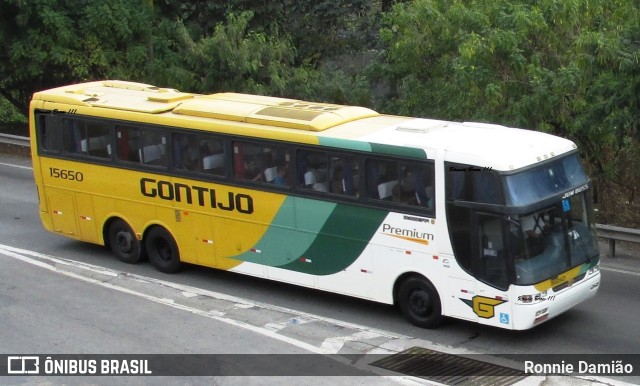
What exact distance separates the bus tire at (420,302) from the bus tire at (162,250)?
4.16 meters

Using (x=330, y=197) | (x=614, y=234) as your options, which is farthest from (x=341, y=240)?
(x=614, y=234)

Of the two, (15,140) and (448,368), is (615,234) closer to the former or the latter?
(448,368)

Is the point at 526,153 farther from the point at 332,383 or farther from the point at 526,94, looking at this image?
the point at 526,94

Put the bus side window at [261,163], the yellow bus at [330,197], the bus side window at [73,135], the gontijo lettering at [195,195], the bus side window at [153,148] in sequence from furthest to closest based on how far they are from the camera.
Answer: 1. the bus side window at [73,135]
2. the bus side window at [153,148]
3. the gontijo lettering at [195,195]
4. the bus side window at [261,163]
5. the yellow bus at [330,197]

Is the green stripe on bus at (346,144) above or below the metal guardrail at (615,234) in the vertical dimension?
above

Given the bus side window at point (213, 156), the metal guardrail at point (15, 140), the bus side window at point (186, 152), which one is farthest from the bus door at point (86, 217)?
the metal guardrail at point (15, 140)

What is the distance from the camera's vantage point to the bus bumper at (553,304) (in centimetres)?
1212

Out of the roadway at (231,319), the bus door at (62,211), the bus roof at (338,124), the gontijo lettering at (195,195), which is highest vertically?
the bus roof at (338,124)

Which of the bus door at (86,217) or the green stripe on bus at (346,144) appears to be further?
the bus door at (86,217)

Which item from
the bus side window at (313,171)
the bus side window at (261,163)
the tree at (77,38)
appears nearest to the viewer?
the bus side window at (313,171)

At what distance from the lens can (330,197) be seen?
13734mm

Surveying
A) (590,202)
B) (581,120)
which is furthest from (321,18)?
(590,202)

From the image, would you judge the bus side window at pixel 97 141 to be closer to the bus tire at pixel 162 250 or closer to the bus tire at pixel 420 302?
the bus tire at pixel 162 250

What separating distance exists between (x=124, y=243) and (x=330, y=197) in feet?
14.5
